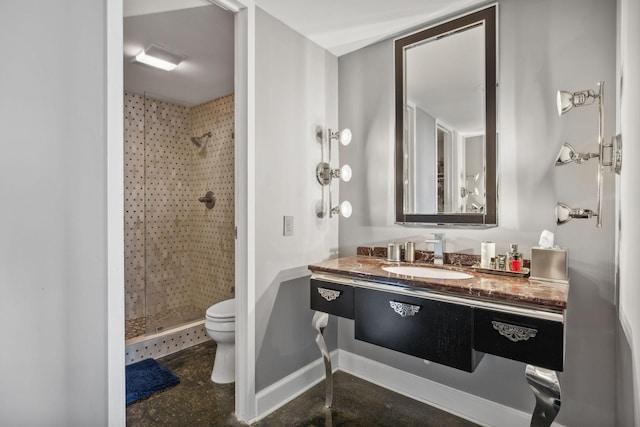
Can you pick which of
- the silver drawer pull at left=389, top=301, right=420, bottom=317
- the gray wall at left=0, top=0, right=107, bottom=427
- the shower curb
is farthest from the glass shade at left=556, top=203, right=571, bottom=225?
the shower curb

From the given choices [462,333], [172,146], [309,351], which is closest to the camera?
[462,333]

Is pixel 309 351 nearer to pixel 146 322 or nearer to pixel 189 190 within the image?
pixel 146 322

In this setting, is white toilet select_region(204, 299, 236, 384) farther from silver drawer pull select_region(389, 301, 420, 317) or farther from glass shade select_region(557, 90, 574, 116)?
glass shade select_region(557, 90, 574, 116)

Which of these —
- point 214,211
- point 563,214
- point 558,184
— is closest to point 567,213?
point 563,214

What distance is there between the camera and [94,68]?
1.24 meters

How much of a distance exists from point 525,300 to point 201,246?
120 inches

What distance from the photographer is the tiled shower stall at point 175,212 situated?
3.04m

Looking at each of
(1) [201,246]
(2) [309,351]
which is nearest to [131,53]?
(1) [201,246]

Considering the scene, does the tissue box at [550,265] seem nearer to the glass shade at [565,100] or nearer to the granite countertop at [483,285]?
the granite countertop at [483,285]

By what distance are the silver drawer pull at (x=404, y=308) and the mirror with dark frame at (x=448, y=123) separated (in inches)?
28.5

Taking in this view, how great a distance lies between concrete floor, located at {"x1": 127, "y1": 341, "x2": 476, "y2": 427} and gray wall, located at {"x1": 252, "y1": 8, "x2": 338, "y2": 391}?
226 mm

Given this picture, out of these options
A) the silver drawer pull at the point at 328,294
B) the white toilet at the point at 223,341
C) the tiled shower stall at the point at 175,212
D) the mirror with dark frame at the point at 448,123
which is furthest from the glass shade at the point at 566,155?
the tiled shower stall at the point at 175,212

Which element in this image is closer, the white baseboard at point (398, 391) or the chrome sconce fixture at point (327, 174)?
the white baseboard at point (398, 391)

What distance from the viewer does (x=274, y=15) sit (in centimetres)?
194
